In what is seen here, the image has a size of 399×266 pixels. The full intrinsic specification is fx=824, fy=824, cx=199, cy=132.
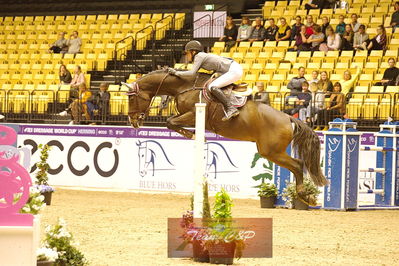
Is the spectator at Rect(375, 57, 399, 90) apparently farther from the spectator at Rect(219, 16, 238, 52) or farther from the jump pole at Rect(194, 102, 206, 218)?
the jump pole at Rect(194, 102, 206, 218)

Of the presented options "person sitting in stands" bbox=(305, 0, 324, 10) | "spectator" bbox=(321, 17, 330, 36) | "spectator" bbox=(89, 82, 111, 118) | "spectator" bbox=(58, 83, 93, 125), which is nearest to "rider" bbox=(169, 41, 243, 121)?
"spectator" bbox=(89, 82, 111, 118)

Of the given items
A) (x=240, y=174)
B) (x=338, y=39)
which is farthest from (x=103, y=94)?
(x=338, y=39)

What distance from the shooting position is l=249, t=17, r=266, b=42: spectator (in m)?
22.5

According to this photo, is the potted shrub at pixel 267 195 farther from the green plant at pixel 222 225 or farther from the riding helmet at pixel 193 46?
the green plant at pixel 222 225

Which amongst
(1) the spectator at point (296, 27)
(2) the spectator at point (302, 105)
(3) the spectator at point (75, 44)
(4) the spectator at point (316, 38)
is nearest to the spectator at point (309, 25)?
(4) the spectator at point (316, 38)

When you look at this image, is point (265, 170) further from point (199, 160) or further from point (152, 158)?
point (199, 160)

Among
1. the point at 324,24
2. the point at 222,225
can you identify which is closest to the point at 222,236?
the point at 222,225

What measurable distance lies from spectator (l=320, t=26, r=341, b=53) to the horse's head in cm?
897

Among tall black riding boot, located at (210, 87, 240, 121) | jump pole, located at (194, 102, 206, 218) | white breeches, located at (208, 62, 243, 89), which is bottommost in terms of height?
jump pole, located at (194, 102, 206, 218)

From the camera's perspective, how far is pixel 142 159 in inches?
733

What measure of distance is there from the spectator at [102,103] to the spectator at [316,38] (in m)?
5.41

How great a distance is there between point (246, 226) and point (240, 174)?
28.2 ft

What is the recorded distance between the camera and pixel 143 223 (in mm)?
12820

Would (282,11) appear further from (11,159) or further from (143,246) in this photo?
(11,159)
